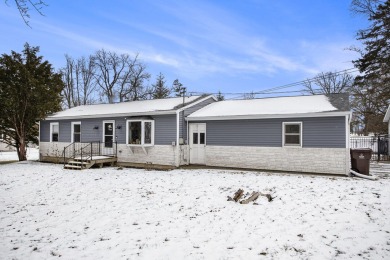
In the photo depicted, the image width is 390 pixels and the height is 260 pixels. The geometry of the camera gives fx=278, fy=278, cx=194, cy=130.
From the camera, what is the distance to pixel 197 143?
1688cm

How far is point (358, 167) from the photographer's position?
42.6ft

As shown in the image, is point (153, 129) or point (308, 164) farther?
point (153, 129)

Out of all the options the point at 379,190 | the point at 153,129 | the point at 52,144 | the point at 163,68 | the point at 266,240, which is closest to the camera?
the point at 266,240

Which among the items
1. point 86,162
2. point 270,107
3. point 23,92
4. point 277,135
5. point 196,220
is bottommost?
point 196,220

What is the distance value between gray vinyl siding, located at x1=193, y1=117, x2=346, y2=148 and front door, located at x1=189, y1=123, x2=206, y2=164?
374mm

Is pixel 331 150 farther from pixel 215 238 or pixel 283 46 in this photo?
pixel 283 46

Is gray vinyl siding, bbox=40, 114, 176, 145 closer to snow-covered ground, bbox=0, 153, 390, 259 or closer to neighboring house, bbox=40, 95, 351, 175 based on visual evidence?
neighboring house, bbox=40, 95, 351, 175

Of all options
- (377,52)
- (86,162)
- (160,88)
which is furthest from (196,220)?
(160,88)

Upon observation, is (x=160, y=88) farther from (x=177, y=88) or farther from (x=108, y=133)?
(x=108, y=133)

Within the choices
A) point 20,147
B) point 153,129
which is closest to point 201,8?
point 153,129

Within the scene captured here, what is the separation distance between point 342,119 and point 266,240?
9.24m

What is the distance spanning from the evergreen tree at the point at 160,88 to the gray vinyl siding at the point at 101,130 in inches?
885

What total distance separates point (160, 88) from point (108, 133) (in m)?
26.7

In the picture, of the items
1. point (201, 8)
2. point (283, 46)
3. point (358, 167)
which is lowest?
point (358, 167)
